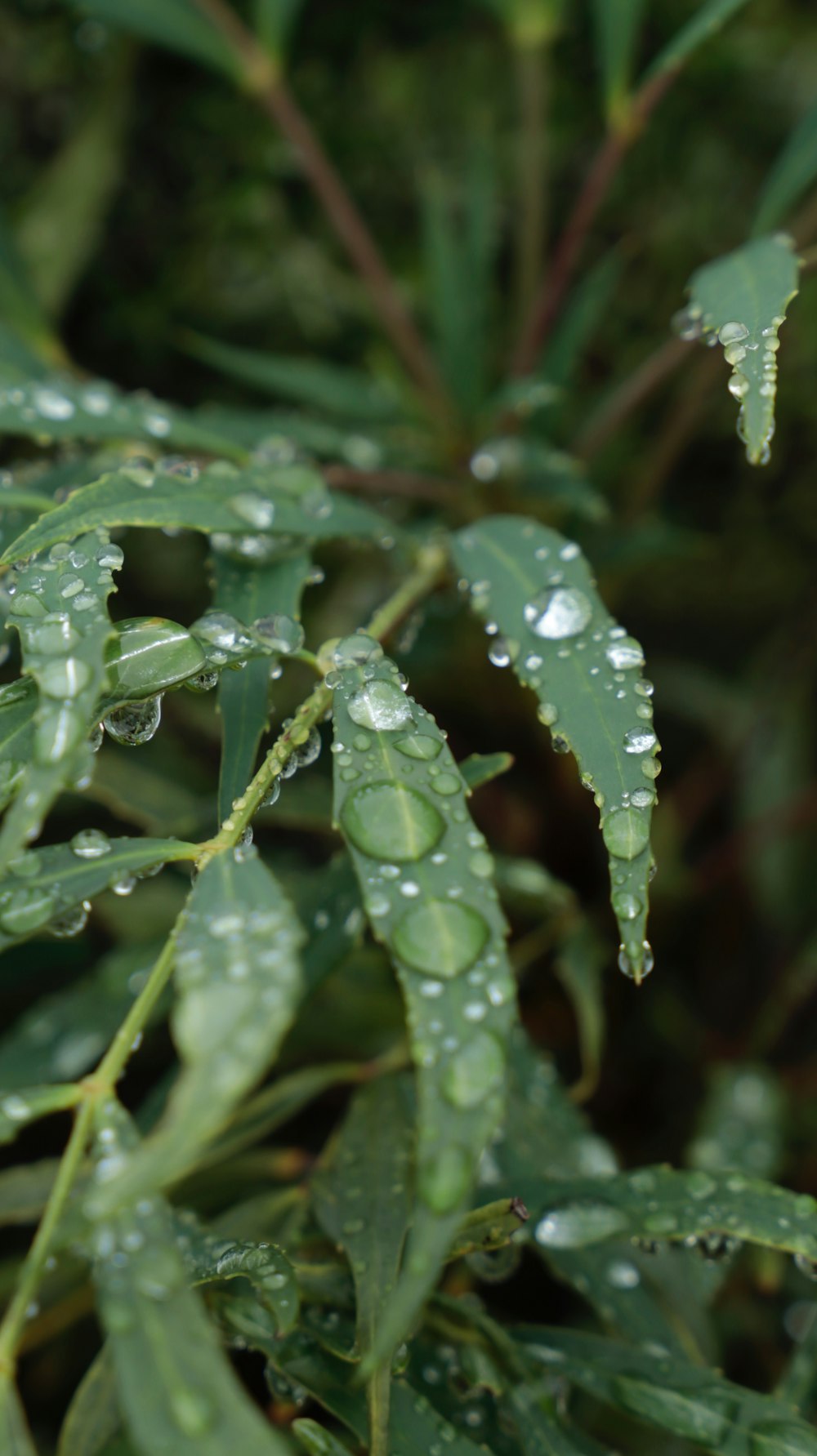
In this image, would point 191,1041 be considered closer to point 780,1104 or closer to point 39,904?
point 39,904

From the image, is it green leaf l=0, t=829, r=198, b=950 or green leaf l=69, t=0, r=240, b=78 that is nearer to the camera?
green leaf l=0, t=829, r=198, b=950

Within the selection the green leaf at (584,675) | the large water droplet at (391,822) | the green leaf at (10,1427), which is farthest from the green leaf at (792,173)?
the green leaf at (10,1427)

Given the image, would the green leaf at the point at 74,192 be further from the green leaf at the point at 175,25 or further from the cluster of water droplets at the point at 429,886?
the cluster of water droplets at the point at 429,886

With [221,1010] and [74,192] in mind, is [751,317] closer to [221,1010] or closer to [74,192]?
[221,1010]

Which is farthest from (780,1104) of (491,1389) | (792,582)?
(792,582)

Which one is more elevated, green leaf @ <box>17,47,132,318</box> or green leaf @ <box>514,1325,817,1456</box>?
green leaf @ <box>17,47,132,318</box>

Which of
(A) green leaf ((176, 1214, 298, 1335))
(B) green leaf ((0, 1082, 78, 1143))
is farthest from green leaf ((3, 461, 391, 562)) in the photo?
(A) green leaf ((176, 1214, 298, 1335))

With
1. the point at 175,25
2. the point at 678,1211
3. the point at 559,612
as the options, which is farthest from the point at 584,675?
the point at 175,25

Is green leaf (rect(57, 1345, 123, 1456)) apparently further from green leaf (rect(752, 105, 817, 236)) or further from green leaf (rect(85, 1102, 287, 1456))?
green leaf (rect(752, 105, 817, 236))
